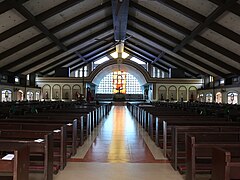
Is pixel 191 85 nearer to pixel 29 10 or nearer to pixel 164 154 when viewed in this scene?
pixel 29 10

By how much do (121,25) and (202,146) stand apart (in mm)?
14988

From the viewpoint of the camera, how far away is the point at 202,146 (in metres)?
3.15

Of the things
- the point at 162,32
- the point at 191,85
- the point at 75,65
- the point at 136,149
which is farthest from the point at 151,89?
the point at 136,149

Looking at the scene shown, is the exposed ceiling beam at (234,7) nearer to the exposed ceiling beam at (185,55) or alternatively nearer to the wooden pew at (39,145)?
the exposed ceiling beam at (185,55)

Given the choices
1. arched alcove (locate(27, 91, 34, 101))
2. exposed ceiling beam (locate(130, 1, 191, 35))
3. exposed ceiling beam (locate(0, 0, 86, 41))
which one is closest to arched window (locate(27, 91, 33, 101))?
arched alcove (locate(27, 91, 34, 101))

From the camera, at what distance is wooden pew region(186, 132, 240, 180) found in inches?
125

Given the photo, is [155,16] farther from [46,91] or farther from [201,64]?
[46,91]

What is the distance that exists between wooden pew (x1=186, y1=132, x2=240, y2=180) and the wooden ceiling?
23.9 ft

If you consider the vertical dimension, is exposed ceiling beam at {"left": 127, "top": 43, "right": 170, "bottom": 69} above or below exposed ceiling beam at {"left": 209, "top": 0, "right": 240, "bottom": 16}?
above

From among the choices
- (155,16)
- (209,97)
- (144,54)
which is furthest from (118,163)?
(144,54)

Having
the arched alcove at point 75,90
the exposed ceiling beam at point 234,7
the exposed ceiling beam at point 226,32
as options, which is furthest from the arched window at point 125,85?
the exposed ceiling beam at point 234,7

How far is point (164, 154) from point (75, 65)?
2583cm

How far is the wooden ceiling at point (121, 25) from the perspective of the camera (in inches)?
467

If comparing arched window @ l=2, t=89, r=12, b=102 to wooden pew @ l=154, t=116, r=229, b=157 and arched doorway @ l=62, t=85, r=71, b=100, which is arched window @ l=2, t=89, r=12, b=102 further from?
wooden pew @ l=154, t=116, r=229, b=157
